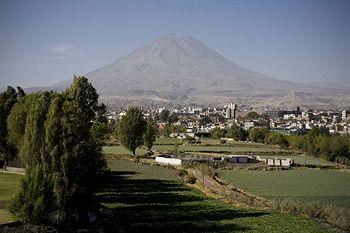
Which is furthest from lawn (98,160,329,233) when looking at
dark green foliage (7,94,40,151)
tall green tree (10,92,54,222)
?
dark green foliage (7,94,40,151)

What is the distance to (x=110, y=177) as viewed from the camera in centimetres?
3375

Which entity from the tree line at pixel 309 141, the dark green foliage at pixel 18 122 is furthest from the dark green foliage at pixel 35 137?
the tree line at pixel 309 141

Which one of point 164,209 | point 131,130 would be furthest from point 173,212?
point 131,130

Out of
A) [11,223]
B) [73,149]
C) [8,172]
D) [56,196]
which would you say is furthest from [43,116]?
[8,172]

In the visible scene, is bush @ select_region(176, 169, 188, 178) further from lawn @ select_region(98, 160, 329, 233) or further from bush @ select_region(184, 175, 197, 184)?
lawn @ select_region(98, 160, 329, 233)

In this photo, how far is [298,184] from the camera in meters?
36.5

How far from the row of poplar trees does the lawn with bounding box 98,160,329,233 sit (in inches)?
96.3

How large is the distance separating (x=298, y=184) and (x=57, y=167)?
73.0ft

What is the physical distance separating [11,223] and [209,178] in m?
22.7

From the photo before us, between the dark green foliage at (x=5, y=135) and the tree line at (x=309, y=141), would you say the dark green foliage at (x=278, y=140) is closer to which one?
the tree line at (x=309, y=141)

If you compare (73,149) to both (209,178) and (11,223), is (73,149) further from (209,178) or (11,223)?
(209,178)

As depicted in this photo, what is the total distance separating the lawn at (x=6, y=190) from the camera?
18047 millimetres

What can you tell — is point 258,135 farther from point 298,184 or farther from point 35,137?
point 35,137

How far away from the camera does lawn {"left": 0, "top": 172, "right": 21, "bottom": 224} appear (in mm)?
18047
